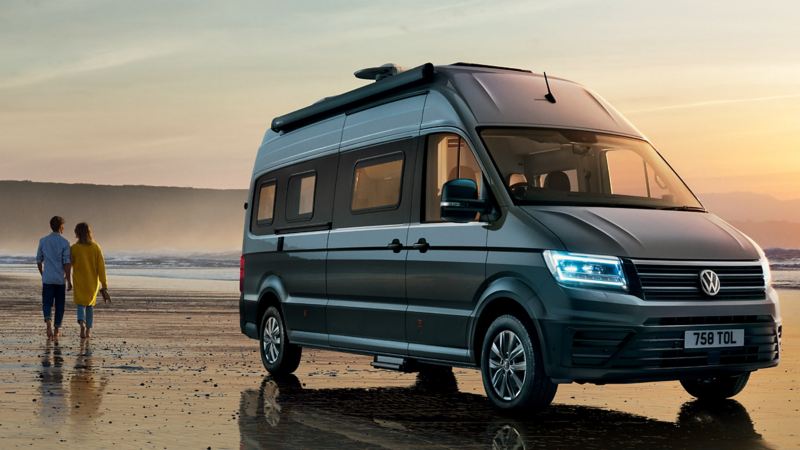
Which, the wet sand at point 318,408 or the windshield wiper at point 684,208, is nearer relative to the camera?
the wet sand at point 318,408

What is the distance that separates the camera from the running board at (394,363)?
11.0m

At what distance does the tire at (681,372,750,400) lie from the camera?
10.5 meters

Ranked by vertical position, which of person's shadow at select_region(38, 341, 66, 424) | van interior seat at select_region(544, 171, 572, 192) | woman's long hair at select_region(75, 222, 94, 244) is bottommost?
person's shadow at select_region(38, 341, 66, 424)

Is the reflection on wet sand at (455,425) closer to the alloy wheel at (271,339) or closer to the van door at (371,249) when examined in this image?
the van door at (371,249)

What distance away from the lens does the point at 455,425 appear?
9227mm

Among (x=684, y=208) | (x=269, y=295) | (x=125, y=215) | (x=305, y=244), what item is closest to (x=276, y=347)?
(x=269, y=295)

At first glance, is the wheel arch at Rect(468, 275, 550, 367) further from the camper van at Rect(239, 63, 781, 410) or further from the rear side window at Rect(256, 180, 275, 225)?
the rear side window at Rect(256, 180, 275, 225)

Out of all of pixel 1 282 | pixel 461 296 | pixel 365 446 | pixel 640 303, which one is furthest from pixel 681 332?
pixel 1 282

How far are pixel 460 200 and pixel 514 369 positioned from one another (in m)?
1.38

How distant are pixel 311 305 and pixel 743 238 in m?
4.68

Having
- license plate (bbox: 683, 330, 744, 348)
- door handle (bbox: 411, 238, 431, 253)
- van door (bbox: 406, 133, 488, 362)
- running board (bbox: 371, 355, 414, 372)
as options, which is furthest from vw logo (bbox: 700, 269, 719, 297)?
running board (bbox: 371, 355, 414, 372)

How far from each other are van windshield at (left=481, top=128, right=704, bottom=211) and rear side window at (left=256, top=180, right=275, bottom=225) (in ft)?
15.4

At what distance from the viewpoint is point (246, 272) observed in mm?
14773

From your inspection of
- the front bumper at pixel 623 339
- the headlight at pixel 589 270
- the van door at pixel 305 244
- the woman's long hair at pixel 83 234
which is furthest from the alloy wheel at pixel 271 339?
the woman's long hair at pixel 83 234
